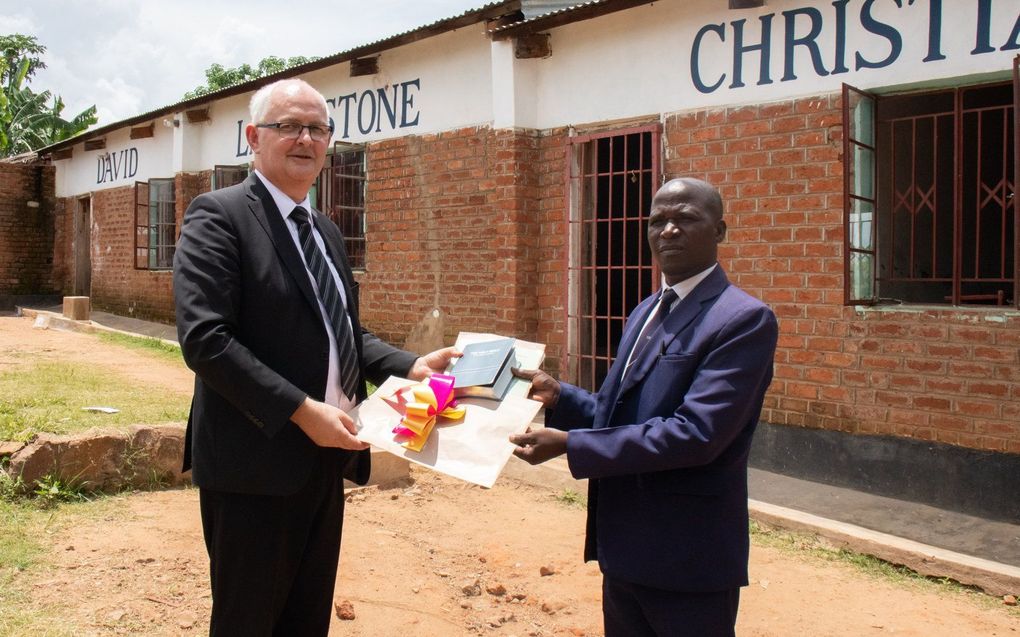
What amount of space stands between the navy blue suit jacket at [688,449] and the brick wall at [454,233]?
5234 mm

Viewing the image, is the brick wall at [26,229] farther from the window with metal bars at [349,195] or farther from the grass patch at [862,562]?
the grass patch at [862,562]

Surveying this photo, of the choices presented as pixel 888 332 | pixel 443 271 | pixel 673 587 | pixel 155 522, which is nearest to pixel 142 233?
pixel 443 271

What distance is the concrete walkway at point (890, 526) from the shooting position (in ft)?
13.7

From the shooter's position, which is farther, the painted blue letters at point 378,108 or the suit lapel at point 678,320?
the painted blue letters at point 378,108

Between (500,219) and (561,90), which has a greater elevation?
(561,90)

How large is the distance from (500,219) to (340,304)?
16.9 ft

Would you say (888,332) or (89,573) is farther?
(888,332)

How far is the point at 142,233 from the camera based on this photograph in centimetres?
1407

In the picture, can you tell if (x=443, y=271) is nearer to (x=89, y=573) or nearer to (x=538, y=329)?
(x=538, y=329)

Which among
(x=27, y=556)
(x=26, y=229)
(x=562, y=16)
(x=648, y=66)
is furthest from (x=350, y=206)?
(x=26, y=229)

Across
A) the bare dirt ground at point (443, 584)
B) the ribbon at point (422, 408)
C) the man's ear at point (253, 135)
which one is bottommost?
the bare dirt ground at point (443, 584)

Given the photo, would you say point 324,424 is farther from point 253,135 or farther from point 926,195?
point 926,195

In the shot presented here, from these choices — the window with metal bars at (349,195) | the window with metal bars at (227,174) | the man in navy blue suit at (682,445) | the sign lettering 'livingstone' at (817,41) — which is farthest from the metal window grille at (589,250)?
the window with metal bars at (227,174)

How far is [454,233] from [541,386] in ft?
18.6
